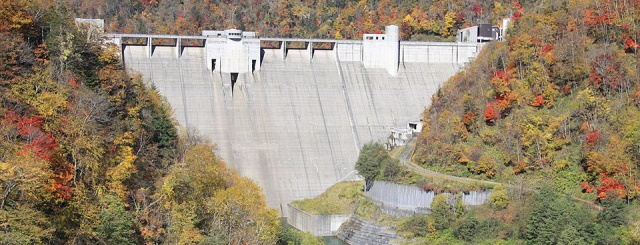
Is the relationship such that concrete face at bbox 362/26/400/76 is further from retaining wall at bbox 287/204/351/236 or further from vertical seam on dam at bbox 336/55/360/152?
retaining wall at bbox 287/204/351/236

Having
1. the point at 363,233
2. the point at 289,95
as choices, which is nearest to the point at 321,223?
the point at 363,233

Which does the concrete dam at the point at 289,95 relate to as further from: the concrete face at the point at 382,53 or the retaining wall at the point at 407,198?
the retaining wall at the point at 407,198

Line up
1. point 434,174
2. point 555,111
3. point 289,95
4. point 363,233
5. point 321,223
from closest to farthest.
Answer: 1. point 363,233
2. point 434,174
3. point 555,111
4. point 321,223
5. point 289,95

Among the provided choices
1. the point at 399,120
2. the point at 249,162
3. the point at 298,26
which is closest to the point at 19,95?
the point at 249,162

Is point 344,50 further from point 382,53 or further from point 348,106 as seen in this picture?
point 348,106

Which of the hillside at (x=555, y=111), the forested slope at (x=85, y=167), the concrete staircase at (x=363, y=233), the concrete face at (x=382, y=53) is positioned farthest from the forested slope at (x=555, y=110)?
the forested slope at (x=85, y=167)

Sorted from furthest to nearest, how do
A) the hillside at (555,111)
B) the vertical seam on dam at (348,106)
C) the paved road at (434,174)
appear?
the vertical seam on dam at (348,106) → the hillside at (555,111) → the paved road at (434,174)

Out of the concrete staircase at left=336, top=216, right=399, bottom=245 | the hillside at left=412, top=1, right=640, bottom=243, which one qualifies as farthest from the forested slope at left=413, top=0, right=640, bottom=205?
the concrete staircase at left=336, top=216, right=399, bottom=245
